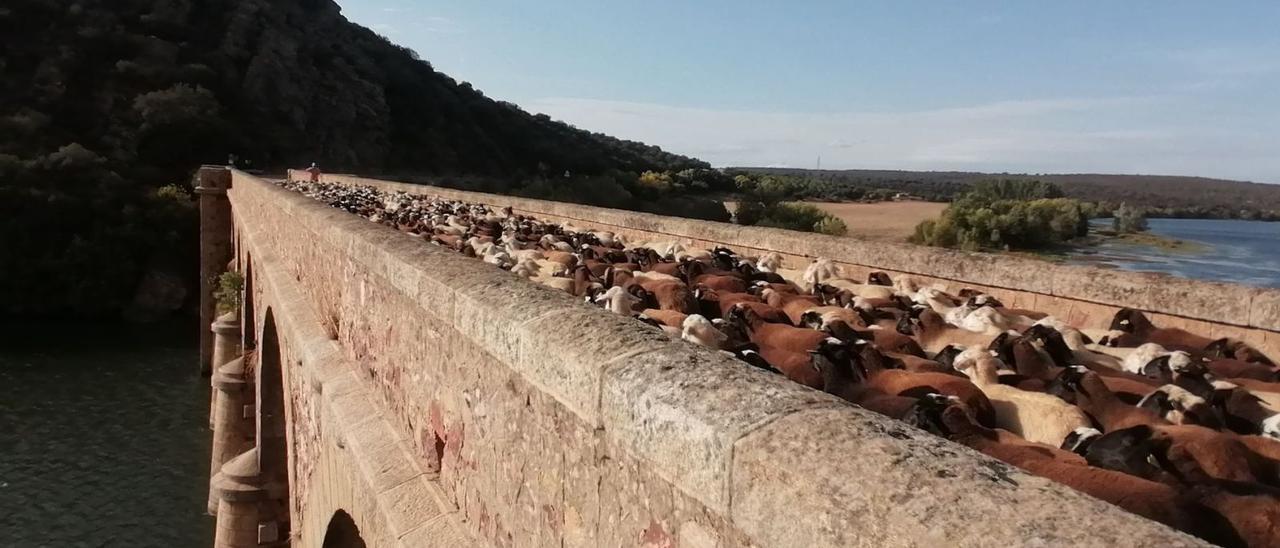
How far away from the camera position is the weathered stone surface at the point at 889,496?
1016 millimetres

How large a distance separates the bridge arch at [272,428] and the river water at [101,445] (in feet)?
15.9

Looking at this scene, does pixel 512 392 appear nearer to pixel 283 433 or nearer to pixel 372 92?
pixel 283 433

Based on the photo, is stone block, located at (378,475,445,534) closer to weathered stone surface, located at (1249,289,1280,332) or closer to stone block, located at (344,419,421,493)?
stone block, located at (344,419,421,493)

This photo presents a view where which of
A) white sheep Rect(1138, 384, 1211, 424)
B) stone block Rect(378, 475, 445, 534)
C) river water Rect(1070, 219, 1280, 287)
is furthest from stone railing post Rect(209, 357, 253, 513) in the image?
river water Rect(1070, 219, 1280, 287)

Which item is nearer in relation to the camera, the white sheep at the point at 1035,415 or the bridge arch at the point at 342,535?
the white sheep at the point at 1035,415

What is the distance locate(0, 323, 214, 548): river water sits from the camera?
538 inches

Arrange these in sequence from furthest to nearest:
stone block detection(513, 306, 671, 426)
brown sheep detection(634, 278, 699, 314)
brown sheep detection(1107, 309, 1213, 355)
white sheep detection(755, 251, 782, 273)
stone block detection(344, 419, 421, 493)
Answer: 1. white sheep detection(755, 251, 782, 273)
2. brown sheep detection(634, 278, 699, 314)
3. brown sheep detection(1107, 309, 1213, 355)
4. stone block detection(344, 419, 421, 493)
5. stone block detection(513, 306, 671, 426)

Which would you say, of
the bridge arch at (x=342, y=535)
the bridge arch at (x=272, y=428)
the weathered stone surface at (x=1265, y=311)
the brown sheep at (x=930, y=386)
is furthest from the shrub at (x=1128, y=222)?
the brown sheep at (x=930, y=386)

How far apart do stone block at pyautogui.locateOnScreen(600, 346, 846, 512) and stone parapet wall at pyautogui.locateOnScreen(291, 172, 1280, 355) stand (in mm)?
3272

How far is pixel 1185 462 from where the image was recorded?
195 centimetres

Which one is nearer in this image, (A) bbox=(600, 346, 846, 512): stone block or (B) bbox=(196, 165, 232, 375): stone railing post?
(A) bbox=(600, 346, 846, 512): stone block

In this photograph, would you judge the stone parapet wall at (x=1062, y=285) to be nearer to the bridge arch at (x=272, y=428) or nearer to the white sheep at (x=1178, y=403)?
the white sheep at (x=1178, y=403)

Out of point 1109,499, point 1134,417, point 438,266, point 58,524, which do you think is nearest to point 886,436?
point 1109,499

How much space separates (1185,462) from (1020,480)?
43.2 inches
